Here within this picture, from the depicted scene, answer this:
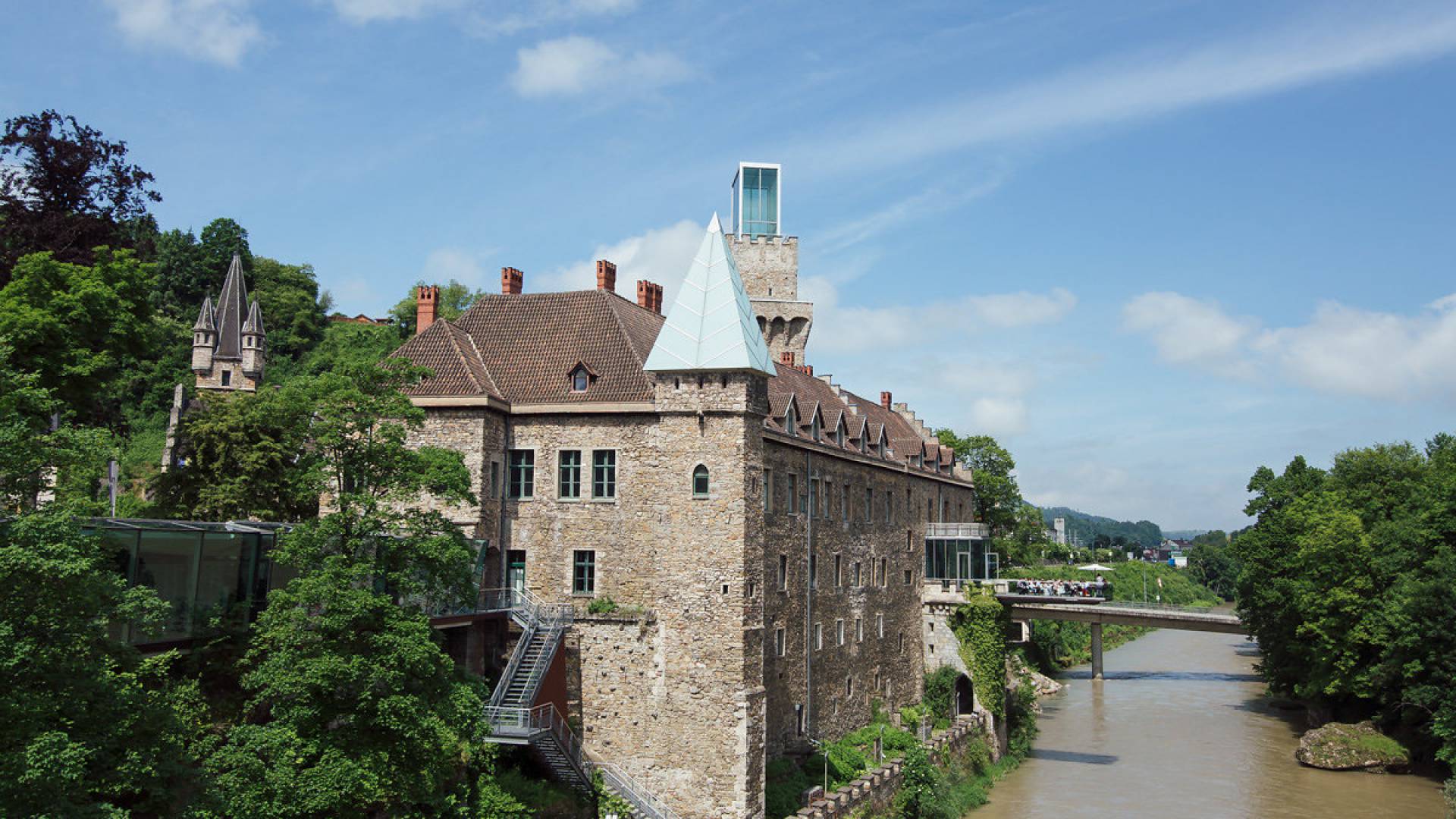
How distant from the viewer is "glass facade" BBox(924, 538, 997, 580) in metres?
52.9

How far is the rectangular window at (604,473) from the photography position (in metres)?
33.8

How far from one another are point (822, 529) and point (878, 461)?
7.44 metres

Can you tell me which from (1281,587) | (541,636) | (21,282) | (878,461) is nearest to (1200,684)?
(1281,587)

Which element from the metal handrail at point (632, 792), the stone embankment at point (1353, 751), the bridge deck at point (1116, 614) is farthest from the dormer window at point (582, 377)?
the stone embankment at point (1353, 751)

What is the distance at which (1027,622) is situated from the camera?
71625 mm

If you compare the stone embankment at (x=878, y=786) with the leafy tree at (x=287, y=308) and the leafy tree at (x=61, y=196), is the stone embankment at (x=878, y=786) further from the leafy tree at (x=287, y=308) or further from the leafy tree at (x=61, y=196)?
the leafy tree at (x=287, y=308)

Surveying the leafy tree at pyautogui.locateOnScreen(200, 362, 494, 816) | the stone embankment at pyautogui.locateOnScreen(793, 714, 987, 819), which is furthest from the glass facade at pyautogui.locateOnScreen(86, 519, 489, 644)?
the stone embankment at pyautogui.locateOnScreen(793, 714, 987, 819)

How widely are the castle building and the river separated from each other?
36.6 ft

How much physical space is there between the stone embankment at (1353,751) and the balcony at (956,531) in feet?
51.4

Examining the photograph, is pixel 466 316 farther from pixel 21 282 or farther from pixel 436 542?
pixel 436 542

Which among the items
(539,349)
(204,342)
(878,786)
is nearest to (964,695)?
(878,786)

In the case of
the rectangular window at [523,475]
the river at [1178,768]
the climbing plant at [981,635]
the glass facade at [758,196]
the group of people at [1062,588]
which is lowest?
the river at [1178,768]

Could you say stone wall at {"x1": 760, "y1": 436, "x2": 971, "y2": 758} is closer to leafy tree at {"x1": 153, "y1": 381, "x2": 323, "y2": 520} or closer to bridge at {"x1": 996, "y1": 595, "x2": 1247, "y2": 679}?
bridge at {"x1": 996, "y1": 595, "x2": 1247, "y2": 679}

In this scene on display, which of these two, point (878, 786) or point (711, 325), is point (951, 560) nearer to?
point (878, 786)
